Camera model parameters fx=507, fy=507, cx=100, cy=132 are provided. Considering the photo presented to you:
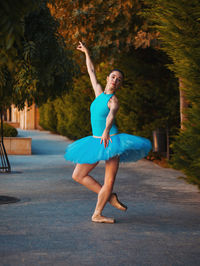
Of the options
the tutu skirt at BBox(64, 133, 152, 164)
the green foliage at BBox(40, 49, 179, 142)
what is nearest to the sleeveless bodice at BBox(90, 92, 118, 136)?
the tutu skirt at BBox(64, 133, 152, 164)

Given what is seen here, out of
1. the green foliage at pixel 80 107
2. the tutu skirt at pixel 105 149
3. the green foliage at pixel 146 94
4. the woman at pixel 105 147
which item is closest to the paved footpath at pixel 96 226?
the woman at pixel 105 147

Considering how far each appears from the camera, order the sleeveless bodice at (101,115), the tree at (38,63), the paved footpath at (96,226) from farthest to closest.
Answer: the tree at (38,63) → the sleeveless bodice at (101,115) → the paved footpath at (96,226)

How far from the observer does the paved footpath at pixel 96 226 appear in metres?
5.29

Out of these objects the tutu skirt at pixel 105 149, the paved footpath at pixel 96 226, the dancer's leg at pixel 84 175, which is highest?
the tutu skirt at pixel 105 149

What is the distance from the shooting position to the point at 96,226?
6.81 m

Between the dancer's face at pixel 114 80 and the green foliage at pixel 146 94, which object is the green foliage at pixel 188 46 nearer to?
the dancer's face at pixel 114 80

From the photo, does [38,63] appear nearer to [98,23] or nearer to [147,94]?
[98,23]

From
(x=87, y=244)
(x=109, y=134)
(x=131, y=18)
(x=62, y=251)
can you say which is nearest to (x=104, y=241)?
(x=87, y=244)

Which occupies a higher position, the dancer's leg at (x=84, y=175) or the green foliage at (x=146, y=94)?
the green foliage at (x=146, y=94)

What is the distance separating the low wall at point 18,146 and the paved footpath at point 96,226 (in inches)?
350

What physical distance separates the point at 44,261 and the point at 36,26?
4558 millimetres

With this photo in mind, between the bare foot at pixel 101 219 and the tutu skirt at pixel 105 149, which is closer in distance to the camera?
the tutu skirt at pixel 105 149

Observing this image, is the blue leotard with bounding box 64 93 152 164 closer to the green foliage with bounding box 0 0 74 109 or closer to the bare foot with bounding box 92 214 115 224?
the bare foot with bounding box 92 214 115 224

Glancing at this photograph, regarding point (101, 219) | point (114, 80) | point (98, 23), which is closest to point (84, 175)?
point (101, 219)
